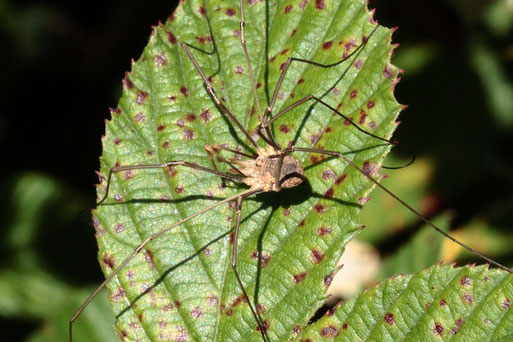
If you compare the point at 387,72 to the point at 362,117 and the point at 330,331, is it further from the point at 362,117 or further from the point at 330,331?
the point at 330,331

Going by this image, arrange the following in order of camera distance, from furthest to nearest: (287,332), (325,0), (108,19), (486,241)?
(108,19)
(486,241)
(325,0)
(287,332)

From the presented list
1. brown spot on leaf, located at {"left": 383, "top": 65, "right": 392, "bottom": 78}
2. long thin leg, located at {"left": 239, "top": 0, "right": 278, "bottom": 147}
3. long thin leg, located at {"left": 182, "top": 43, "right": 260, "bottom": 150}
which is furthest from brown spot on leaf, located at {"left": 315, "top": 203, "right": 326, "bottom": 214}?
brown spot on leaf, located at {"left": 383, "top": 65, "right": 392, "bottom": 78}

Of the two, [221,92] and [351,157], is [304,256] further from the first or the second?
[221,92]

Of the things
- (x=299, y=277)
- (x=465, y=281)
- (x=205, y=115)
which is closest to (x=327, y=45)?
(x=205, y=115)

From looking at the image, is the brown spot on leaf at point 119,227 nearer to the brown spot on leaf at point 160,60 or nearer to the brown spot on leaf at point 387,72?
the brown spot on leaf at point 160,60

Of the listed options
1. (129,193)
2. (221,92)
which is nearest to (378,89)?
(221,92)

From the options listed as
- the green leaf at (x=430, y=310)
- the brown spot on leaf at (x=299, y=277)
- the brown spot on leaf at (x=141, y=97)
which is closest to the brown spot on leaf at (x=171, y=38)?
the brown spot on leaf at (x=141, y=97)
